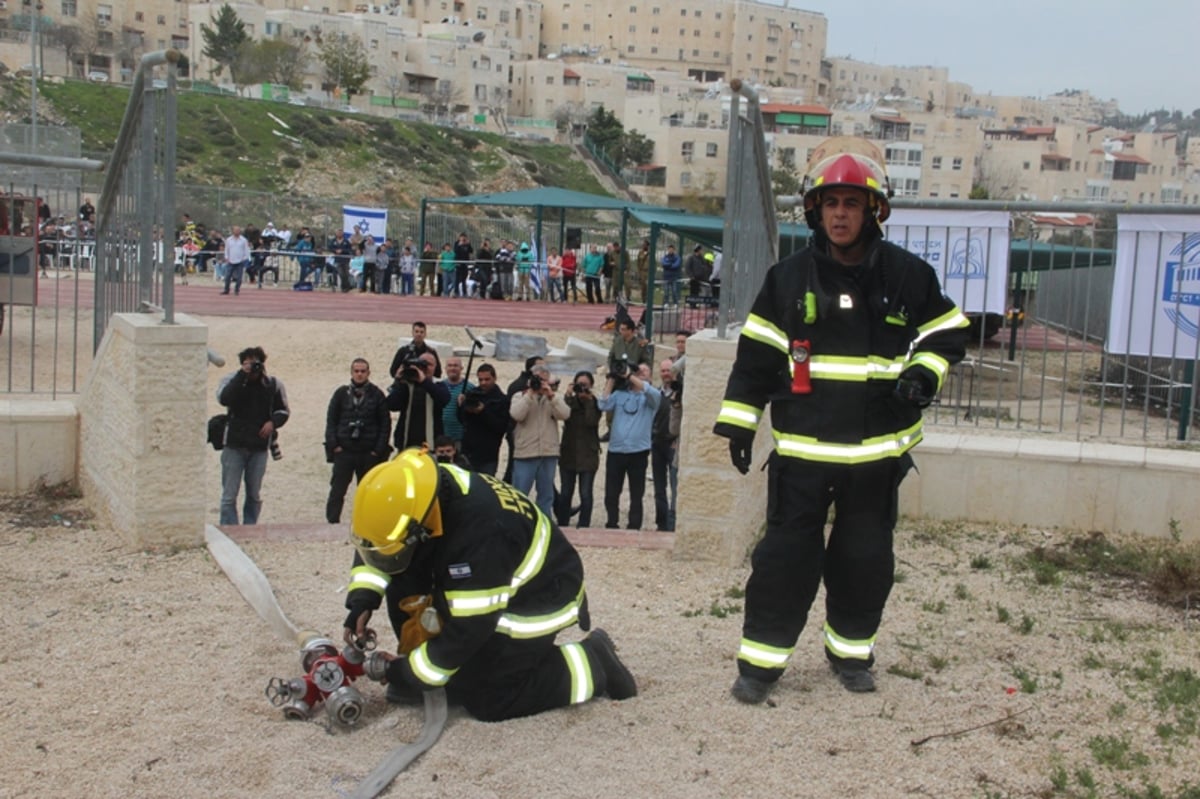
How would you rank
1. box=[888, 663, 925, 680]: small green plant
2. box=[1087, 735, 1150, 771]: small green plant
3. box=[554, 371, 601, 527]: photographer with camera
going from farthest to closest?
box=[554, 371, 601, 527]: photographer with camera
box=[888, 663, 925, 680]: small green plant
box=[1087, 735, 1150, 771]: small green plant

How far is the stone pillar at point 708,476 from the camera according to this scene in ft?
22.4

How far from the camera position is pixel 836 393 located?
484cm

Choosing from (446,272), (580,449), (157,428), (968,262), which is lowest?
(580,449)

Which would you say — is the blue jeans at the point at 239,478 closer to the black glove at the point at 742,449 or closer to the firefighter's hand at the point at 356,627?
the firefighter's hand at the point at 356,627

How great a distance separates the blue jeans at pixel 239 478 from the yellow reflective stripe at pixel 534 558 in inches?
227

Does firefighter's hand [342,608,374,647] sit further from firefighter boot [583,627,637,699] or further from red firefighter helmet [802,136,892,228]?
red firefighter helmet [802,136,892,228]

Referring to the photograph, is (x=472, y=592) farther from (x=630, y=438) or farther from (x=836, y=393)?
(x=630, y=438)

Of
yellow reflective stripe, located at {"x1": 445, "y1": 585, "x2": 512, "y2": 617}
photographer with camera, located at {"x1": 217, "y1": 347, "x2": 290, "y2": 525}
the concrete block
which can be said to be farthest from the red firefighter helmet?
the concrete block

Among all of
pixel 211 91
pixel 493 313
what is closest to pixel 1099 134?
pixel 211 91

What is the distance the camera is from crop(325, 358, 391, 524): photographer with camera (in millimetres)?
10359

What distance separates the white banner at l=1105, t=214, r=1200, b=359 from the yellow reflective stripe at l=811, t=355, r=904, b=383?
400cm

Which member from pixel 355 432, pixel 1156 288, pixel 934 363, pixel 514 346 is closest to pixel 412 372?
pixel 355 432

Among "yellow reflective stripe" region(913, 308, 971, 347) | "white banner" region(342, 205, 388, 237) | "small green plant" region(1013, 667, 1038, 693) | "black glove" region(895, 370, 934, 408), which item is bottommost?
"small green plant" region(1013, 667, 1038, 693)

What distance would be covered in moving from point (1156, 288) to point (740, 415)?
450cm
